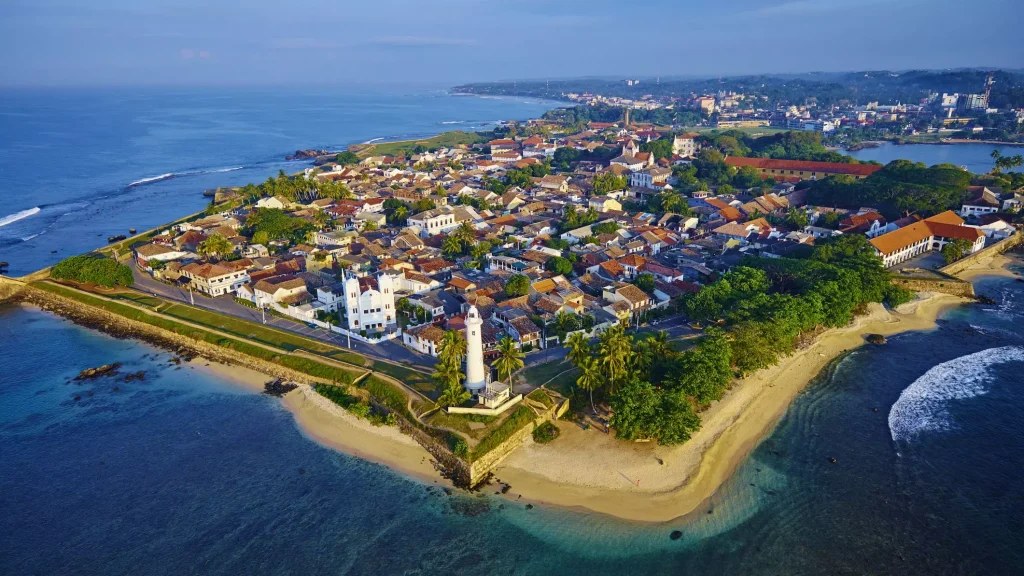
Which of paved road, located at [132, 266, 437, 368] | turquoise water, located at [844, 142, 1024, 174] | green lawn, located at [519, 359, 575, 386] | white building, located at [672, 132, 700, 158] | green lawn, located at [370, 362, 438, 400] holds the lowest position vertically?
paved road, located at [132, 266, 437, 368]

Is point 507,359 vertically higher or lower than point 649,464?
higher

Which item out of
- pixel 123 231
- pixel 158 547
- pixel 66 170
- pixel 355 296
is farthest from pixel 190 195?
pixel 158 547

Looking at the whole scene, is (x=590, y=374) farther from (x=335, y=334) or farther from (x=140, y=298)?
(x=140, y=298)

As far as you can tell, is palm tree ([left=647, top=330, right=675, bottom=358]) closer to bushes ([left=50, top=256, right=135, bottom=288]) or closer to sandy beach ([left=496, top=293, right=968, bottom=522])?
sandy beach ([left=496, top=293, right=968, bottom=522])

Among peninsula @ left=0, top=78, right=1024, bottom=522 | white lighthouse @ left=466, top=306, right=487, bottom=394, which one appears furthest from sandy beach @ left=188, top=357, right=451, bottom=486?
white lighthouse @ left=466, top=306, right=487, bottom=394

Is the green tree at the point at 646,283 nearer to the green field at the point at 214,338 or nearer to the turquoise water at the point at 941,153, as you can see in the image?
the green field at the point at 214,338

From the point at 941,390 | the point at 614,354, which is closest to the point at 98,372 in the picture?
the point at 614,354
